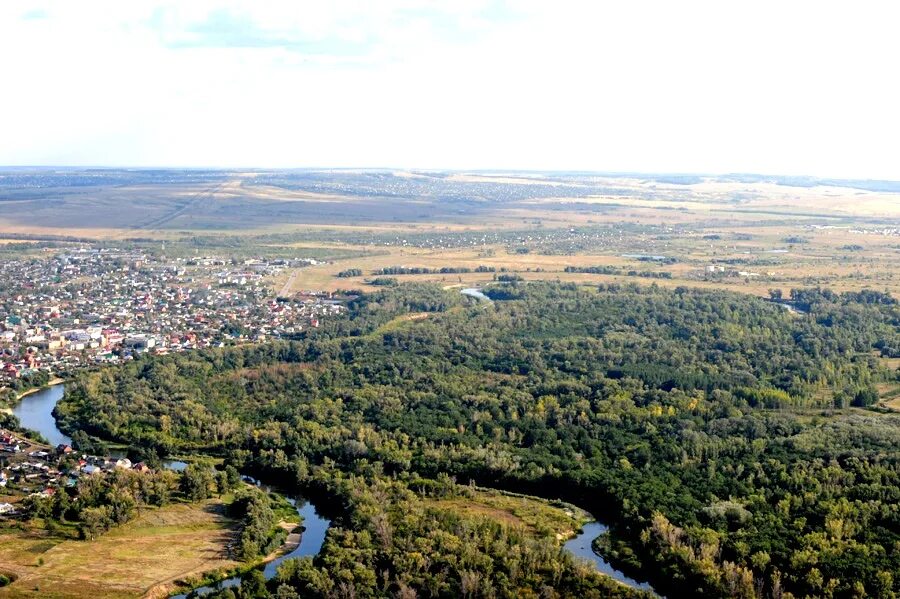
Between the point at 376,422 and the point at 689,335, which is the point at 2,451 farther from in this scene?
the point at 689,335

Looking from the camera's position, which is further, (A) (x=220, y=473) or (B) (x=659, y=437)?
(B) (x=659, y=437)

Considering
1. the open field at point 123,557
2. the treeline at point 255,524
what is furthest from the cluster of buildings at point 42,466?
the treeline at point 255,524

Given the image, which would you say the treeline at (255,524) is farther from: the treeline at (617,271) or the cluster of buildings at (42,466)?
the treeline at (617,271)

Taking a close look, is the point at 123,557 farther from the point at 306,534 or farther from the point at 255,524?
the point at 306,534

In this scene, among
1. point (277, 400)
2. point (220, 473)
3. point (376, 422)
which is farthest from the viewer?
point (277, 400)

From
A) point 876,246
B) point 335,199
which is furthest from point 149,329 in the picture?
point 335,199

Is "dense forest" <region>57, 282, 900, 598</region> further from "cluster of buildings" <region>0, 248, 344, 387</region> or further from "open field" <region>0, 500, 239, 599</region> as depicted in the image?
"cluster of buildings" <region>0, 248, 344, 387</region>

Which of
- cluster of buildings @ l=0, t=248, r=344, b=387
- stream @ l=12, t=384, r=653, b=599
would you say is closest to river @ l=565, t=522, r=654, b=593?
stream @ l=12, t=384, r=653, b=599

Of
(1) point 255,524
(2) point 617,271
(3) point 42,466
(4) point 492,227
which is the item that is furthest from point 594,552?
(4) point 492,227
